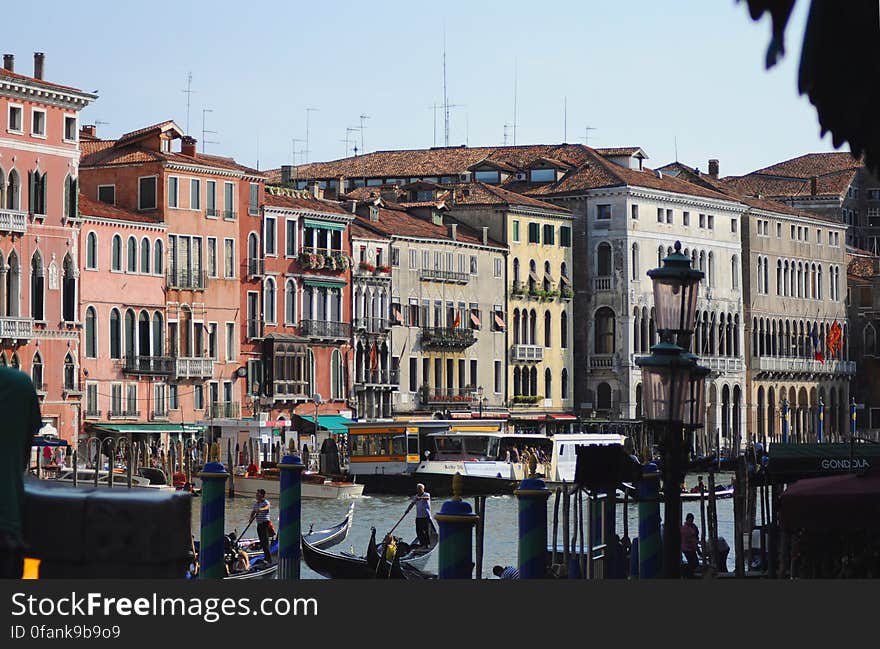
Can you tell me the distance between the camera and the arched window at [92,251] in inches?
1779

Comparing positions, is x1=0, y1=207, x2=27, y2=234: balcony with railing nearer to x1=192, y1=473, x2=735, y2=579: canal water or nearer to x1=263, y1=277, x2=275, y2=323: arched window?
x1=192, y1=473, x2=735, y2=579: canal water

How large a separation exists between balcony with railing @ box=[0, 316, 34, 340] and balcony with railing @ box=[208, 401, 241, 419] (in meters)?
6.45

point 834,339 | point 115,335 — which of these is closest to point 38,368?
point 115,335

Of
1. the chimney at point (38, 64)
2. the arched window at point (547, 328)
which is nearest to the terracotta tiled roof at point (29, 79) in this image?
the chimney at point (38, 64)

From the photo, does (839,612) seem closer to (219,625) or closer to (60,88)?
(219,625)

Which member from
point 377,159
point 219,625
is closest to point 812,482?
point 219,625

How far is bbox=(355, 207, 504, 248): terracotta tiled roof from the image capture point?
54594 millimetres

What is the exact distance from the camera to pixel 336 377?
53.0 meters

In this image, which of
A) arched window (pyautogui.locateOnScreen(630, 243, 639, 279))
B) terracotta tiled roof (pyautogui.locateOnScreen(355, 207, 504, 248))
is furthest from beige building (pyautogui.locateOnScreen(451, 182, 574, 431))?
arched window (pyautogui.locateOnScreen(630, 243, 639, 279))

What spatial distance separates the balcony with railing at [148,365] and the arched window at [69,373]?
6.83ft

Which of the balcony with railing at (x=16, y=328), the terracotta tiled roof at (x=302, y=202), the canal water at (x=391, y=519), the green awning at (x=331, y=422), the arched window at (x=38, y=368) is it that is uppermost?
the terracotta tiled roof at (x=302, y=202)

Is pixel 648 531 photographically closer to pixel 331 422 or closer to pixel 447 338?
pixel 331 422

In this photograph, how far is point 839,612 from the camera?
24.6 feet

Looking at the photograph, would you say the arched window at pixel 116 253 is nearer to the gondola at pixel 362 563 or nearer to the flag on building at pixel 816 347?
the gondola at pixel 362 563
